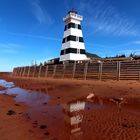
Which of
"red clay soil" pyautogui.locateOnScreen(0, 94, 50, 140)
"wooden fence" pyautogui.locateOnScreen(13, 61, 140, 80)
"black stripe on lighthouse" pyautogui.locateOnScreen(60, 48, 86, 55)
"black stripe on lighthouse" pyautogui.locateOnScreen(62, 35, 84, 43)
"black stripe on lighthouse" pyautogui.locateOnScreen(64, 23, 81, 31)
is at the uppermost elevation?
"black stripe on lighthouse" pyautogui.locateOnScreen(64, 23, 81, 31)

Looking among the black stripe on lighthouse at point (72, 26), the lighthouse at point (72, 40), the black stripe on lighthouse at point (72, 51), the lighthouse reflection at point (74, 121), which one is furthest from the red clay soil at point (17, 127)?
the black stripe on lighthouse at point (72, 26)

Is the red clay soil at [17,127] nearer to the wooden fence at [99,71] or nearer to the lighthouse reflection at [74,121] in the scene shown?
the lighthouse reflection at [74,121]

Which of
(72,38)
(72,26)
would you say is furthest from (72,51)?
(72,26)

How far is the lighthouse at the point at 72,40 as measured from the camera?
3556 cm

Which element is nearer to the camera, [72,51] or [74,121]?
[74,121]

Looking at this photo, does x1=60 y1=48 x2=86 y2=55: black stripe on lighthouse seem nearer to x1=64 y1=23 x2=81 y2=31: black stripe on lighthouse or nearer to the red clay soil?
x1=64 y1=23 x2=81 y2=31: black stripe on lighthouse

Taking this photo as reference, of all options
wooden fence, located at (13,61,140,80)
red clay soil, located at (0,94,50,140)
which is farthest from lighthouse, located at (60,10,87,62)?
red clay soil, located at (0,94,50,140)

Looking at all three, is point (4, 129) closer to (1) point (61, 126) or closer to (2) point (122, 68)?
(1) point (61, 126)

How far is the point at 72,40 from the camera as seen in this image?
36.0 m

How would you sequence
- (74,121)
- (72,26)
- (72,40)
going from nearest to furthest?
(74,121) → (72,40) → (72,26)

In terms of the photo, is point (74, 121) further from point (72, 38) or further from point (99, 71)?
point (72, 38)

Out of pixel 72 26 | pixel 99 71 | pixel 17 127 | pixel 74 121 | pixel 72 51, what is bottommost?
pixel 17 127

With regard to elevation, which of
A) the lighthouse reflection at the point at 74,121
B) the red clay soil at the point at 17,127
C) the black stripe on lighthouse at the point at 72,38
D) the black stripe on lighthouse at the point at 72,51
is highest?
the black stripe on lighthouse at the point at 72,38

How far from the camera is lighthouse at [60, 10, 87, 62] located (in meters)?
35.6
